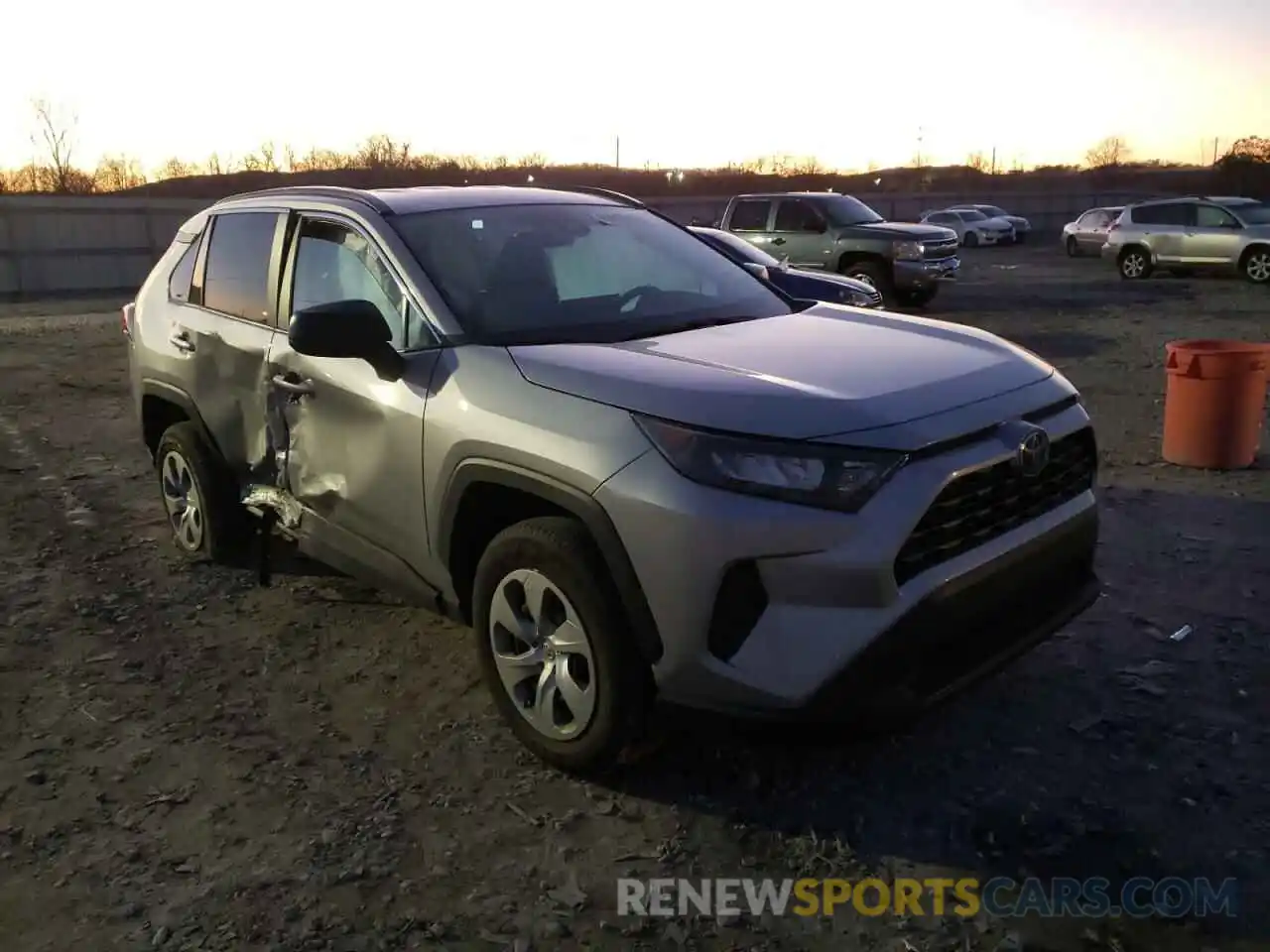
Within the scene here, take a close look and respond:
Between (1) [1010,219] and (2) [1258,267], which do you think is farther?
(1) [1010,219]

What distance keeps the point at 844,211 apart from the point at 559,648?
46.5 feet

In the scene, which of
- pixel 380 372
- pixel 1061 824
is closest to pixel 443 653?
pixel 380 372

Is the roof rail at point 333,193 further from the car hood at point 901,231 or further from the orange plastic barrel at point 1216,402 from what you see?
the car hood at point 901,231

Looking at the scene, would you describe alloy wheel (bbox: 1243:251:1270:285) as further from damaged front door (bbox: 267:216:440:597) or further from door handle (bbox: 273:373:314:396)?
door handle (bbox: 273:373:314:396)

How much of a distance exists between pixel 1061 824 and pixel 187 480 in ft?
14.0

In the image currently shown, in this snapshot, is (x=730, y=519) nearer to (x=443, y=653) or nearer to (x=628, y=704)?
(x=628, y=704)

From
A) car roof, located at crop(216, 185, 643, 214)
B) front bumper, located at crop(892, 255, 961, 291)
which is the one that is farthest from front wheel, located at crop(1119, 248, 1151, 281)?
car roof, located at crop(216, 185, 643, 214)

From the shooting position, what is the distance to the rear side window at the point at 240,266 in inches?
183

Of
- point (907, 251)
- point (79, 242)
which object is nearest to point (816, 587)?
point (907, 251)

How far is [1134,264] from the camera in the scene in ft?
72.8

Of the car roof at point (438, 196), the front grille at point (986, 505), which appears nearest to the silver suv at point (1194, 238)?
the car roof at point (438, 196)

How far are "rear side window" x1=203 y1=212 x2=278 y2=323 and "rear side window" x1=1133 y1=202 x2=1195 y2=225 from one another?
68.5 feet

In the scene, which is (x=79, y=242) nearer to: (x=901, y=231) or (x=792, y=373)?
(x=901, y=231)

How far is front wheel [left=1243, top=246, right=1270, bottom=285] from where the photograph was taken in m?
20.0
